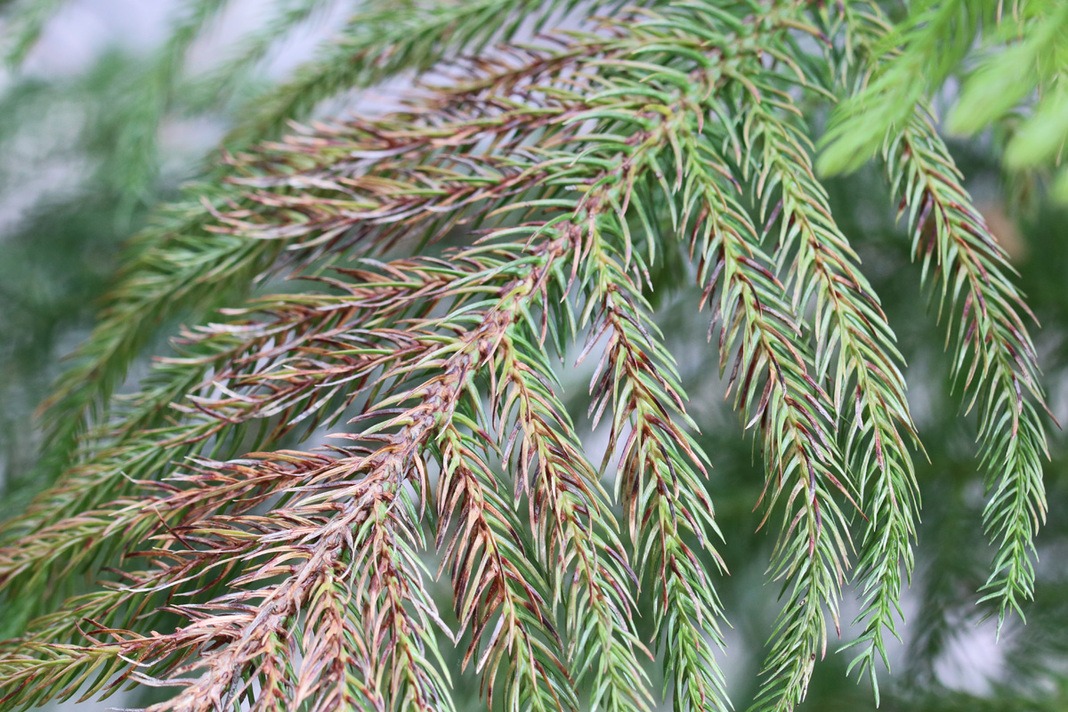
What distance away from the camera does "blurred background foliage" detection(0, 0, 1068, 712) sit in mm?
745

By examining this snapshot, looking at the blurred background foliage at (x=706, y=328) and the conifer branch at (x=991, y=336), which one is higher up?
the conifer branch at (x=991, y=336)

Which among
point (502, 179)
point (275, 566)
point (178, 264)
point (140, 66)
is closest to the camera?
point (275, 566)

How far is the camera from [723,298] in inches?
15.6

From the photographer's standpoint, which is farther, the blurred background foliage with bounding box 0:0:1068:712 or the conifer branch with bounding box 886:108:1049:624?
the blurred background foliage with bounding box 0:0:1068:712

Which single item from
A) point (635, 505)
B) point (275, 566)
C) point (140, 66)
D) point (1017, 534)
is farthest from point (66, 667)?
point (140, 66)

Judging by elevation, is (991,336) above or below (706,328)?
above

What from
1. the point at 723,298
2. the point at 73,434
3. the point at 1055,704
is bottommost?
the point at 1055,704

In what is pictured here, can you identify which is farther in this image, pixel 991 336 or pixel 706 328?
pixel 706 328

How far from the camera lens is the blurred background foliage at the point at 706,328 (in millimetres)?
745

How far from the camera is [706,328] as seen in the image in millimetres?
940

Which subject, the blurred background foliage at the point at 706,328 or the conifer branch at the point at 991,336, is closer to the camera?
the conifer branch at the point at 991,336

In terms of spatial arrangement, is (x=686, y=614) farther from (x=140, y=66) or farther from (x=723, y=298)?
(x=140, y=66)

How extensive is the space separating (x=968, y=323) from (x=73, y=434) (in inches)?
24.4

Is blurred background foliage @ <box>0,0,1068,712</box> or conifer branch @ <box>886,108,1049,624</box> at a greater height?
conifer branch @ <box>886,108,1049,624</box>
